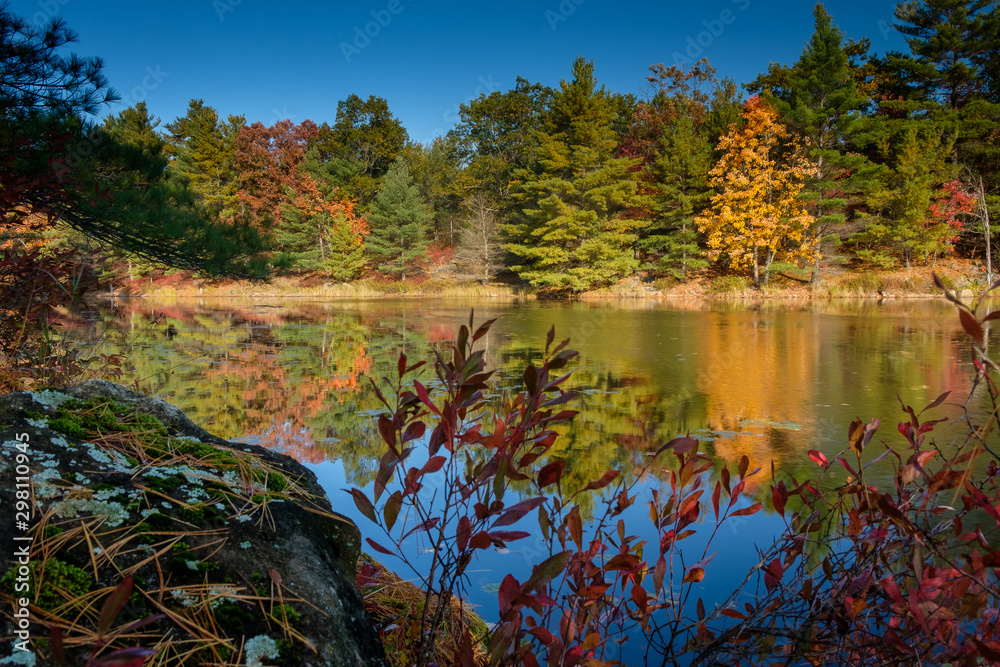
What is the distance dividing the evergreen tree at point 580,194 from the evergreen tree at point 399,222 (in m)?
7.68

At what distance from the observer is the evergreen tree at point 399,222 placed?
2989 cm

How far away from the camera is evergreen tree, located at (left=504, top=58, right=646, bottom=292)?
22.8m

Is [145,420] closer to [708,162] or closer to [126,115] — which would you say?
[708,162]

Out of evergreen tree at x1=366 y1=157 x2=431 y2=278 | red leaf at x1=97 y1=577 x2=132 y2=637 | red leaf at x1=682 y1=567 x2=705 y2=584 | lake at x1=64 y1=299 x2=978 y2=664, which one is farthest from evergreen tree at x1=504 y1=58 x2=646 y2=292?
red leaf at x1=97 y1=577 x2=132 y2=637

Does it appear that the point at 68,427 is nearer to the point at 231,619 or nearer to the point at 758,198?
the point at 231,619

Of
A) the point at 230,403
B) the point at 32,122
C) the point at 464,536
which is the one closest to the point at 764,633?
the point at 464,536

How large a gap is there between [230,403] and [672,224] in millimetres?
22357

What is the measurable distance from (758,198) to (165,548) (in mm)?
23557

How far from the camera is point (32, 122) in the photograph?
4.06m

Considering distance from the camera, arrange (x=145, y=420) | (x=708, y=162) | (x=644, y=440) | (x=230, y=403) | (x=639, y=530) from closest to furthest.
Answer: (x=145, y=420) → (x=639, y=530) → (x=644, y=440) → (x=230, y=403) → (x=708, y=162)

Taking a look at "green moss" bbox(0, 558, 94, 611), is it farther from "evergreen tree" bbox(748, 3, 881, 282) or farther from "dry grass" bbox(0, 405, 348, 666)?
"evergreen tree" bbox(748, 3, 881, 282)

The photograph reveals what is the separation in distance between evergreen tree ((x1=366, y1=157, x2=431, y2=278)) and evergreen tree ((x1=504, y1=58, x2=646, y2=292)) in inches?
302

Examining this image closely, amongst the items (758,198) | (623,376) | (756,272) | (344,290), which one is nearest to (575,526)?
(623,376)

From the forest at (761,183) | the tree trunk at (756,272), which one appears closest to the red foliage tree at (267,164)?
the forest at (761,183)
